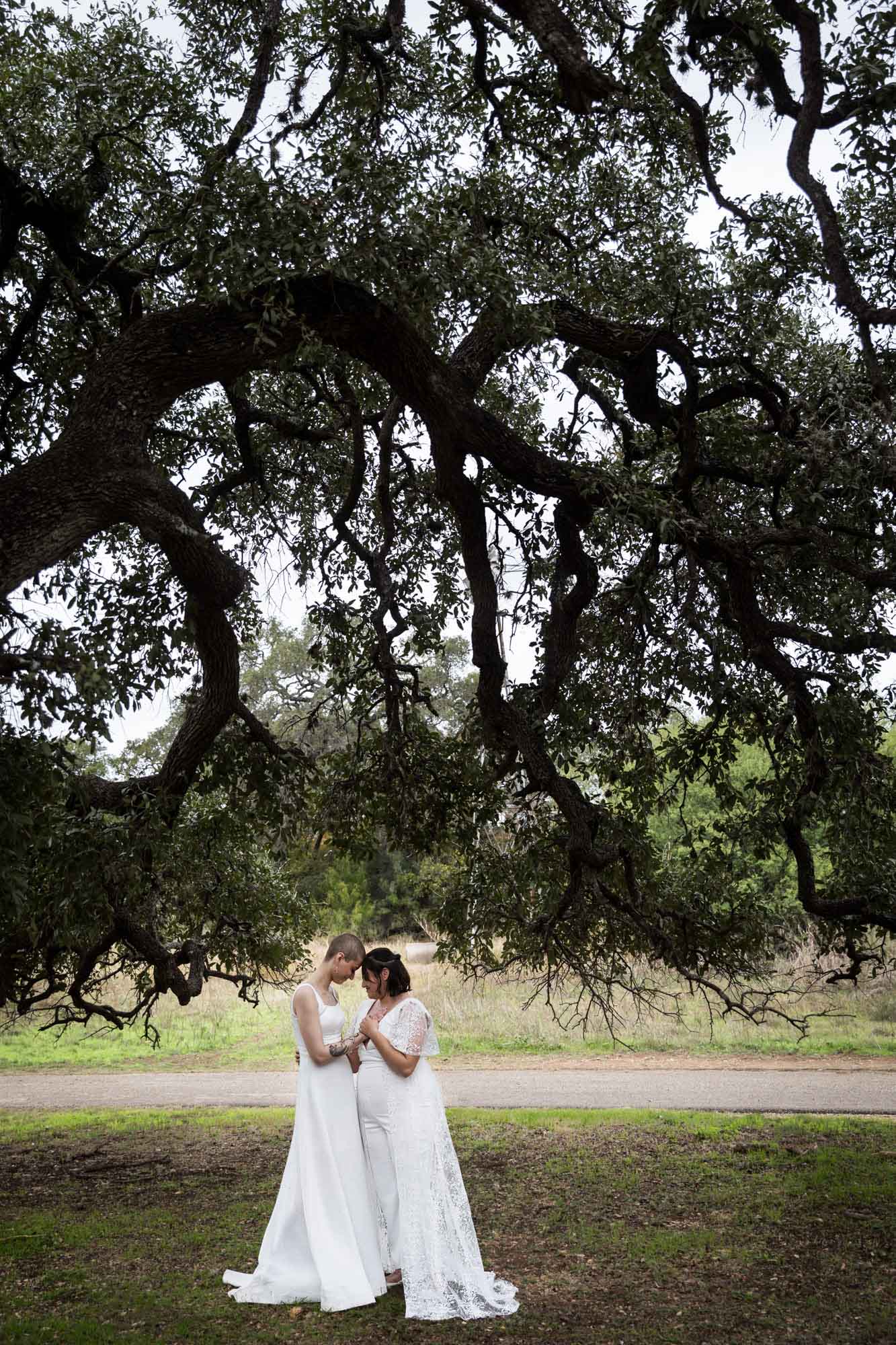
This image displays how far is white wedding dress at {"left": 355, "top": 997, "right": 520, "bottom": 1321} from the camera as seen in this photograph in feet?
19.5

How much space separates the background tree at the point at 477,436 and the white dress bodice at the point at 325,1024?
1450 millimetres

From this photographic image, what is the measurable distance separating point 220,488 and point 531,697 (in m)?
3.01

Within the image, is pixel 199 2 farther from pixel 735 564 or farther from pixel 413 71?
pixel 735 564

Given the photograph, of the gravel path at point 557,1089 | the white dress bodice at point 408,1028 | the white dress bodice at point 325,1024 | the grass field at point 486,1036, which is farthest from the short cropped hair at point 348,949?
the grass field at point 486,1036

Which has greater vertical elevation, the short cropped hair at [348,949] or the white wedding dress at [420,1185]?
the short cropped hair at [348,949]

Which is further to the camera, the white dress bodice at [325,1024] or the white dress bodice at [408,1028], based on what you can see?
the white dress bodice at [325,1024]

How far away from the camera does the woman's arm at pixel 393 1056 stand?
6176 mm

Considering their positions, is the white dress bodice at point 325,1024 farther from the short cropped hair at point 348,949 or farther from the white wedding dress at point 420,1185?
the short cropped hair at point 348,949

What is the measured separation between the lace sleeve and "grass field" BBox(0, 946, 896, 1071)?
12943 millimetres

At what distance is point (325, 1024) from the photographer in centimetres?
641

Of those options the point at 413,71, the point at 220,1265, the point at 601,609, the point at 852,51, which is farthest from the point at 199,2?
the point at 220,1265

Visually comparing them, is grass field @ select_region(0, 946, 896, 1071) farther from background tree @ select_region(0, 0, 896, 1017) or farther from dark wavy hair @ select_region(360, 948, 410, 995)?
dark wavy hair @ select_region(360, 948, 410, 995)

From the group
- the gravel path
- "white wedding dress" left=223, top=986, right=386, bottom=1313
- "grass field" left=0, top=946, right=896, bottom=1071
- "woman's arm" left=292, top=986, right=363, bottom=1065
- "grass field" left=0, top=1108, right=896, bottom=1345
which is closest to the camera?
"grass field" left=0, top=1108, right=896, bottom=1345

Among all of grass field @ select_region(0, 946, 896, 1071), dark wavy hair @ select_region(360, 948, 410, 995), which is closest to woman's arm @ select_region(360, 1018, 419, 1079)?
dark wavy hair @ select_region(360, 948, 410, 995)
